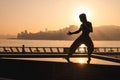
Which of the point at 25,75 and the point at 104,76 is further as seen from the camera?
the point at 25,75

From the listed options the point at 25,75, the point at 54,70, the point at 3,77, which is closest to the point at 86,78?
the point at 54,70

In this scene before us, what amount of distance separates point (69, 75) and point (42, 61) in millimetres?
1106

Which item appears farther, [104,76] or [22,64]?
[22,64]

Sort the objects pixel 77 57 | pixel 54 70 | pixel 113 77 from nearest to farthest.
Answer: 1. pixel 113 77
2. pixel 54 70
3. pixel 77 57

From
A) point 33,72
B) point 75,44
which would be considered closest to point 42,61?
point 33,72

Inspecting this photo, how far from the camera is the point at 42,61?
1249 cm

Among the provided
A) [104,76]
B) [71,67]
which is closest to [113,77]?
[104,76]

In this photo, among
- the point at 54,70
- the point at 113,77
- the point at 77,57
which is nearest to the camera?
the point at 113,77

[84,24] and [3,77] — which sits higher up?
[84,24]

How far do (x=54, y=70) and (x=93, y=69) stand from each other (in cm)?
139

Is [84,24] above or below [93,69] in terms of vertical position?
above

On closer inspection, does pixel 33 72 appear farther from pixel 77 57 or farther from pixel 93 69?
pixel 77 57

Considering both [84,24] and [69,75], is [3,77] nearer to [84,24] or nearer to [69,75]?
[69,75]

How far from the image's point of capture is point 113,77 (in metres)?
11.4
